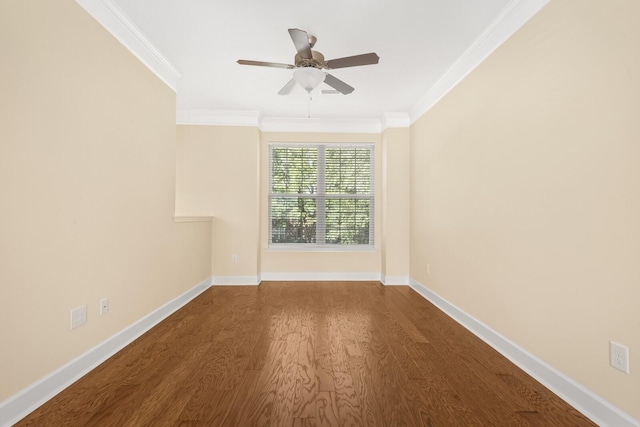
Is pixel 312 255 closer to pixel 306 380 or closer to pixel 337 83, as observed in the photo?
pixel 337 83

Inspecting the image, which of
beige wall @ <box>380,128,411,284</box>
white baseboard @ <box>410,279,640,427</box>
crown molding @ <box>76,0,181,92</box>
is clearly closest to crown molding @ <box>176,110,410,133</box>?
beige wall @ <box>380,128,411,284</box>

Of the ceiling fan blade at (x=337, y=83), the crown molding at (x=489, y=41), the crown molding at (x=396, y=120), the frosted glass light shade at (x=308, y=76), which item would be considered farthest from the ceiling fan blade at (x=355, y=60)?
the crown molding at (x=396, y=120)

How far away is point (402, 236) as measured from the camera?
178 inches

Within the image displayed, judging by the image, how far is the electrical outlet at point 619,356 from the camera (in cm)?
140

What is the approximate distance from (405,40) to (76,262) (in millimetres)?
2982

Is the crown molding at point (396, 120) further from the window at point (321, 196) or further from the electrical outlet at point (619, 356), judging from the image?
the electrical outlet at point (619, 356)

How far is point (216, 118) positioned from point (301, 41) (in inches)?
109

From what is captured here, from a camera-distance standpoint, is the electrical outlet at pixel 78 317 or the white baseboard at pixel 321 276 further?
the white baseboard at pixel 321 276

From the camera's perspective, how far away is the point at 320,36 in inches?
99.2

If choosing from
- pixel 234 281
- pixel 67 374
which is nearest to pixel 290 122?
pixel 234 281

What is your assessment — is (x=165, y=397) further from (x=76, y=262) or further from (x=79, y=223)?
(x=79, y=223)

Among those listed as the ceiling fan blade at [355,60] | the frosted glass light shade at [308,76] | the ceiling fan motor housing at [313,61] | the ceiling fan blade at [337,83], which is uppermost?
the ceiling fan motor housing at [313,61]

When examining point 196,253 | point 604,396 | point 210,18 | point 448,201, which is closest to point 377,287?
point 448,201

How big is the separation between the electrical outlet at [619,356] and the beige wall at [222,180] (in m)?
3.83
